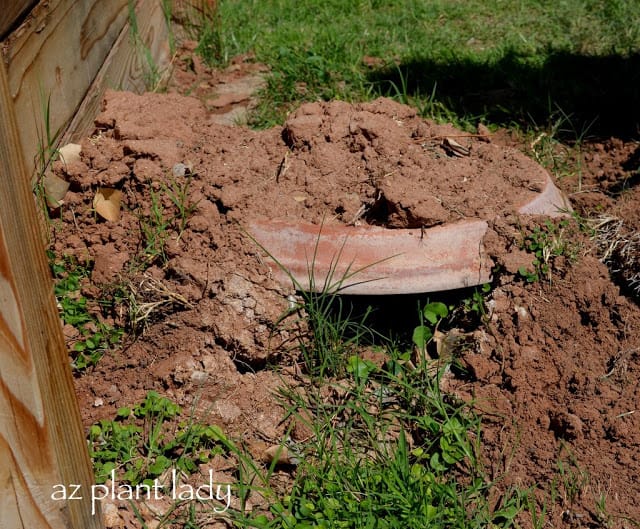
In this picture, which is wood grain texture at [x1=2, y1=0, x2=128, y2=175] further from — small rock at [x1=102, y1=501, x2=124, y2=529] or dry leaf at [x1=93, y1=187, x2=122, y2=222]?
small rock at [x1=102, y1=501, x2=124, y2=529]

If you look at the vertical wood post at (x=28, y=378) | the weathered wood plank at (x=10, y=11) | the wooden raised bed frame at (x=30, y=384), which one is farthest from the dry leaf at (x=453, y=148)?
the vertical wood post at (x=28, y=378)

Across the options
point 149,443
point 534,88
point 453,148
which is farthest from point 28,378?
point 534,88

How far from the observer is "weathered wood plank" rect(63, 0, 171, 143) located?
3.02 metres

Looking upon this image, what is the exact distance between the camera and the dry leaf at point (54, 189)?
2.74m

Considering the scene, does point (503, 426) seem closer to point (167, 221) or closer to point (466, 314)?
point (466, 314)

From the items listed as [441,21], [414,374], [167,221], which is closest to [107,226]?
[167,221]

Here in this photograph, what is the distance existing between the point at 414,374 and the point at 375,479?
0.43 m

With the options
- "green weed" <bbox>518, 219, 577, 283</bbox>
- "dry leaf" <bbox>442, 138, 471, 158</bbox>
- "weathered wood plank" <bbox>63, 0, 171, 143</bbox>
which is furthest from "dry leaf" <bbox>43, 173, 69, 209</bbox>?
"green weed" <bbox>518, 219, 577, 283</bbox>

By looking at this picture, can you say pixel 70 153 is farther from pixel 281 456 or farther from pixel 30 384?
pixel 30 384

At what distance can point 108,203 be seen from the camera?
2809 millimetres

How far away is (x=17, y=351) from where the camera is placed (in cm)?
145

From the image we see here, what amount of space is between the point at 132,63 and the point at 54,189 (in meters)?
1.01

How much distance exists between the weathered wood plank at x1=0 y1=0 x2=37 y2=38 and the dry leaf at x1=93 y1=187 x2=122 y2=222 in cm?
66

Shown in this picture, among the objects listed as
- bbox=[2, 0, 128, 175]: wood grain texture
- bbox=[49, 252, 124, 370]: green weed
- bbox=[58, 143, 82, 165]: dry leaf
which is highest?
bbox=[2, 0, 128, 175]: wood grain texture
